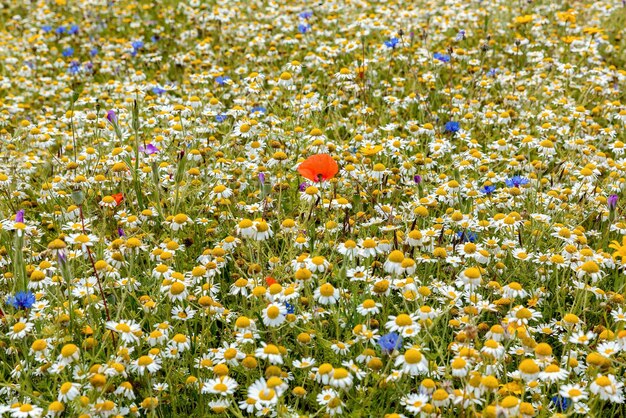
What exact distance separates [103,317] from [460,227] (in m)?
1.79

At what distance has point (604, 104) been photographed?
5473 mm

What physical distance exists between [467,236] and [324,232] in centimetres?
71

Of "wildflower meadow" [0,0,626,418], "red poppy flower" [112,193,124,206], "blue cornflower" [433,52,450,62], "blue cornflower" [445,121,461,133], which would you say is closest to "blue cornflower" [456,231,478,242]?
"wildflower meadow" [0,0,626,418]

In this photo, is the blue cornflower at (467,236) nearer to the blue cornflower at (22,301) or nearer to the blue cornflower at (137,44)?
the blue cornflower at (22,301)

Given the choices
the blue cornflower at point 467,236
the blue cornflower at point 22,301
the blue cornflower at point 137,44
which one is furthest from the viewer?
the blue cornflower at point 137,44

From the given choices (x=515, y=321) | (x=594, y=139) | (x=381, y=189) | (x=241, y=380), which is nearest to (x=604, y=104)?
(x=594, y=139)

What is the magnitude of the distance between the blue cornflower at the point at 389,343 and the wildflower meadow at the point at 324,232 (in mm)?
12

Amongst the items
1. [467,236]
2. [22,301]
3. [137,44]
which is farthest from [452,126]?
[137,44]

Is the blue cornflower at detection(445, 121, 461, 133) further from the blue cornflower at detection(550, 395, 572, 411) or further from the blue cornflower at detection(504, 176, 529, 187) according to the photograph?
the blue cornflower at detection(550, 395, 572, 411)

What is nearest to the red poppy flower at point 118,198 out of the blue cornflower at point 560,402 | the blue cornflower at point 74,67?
the blue cornflower at point 560,402

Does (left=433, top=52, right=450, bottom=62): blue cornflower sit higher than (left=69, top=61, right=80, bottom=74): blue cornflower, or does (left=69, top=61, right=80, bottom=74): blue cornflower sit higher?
(left=433, top=52, right=450, bottom=62): blue cornflower

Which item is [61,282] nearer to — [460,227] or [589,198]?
[460,227]

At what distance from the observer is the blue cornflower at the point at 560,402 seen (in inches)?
104

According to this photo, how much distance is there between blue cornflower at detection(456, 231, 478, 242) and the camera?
351cm
